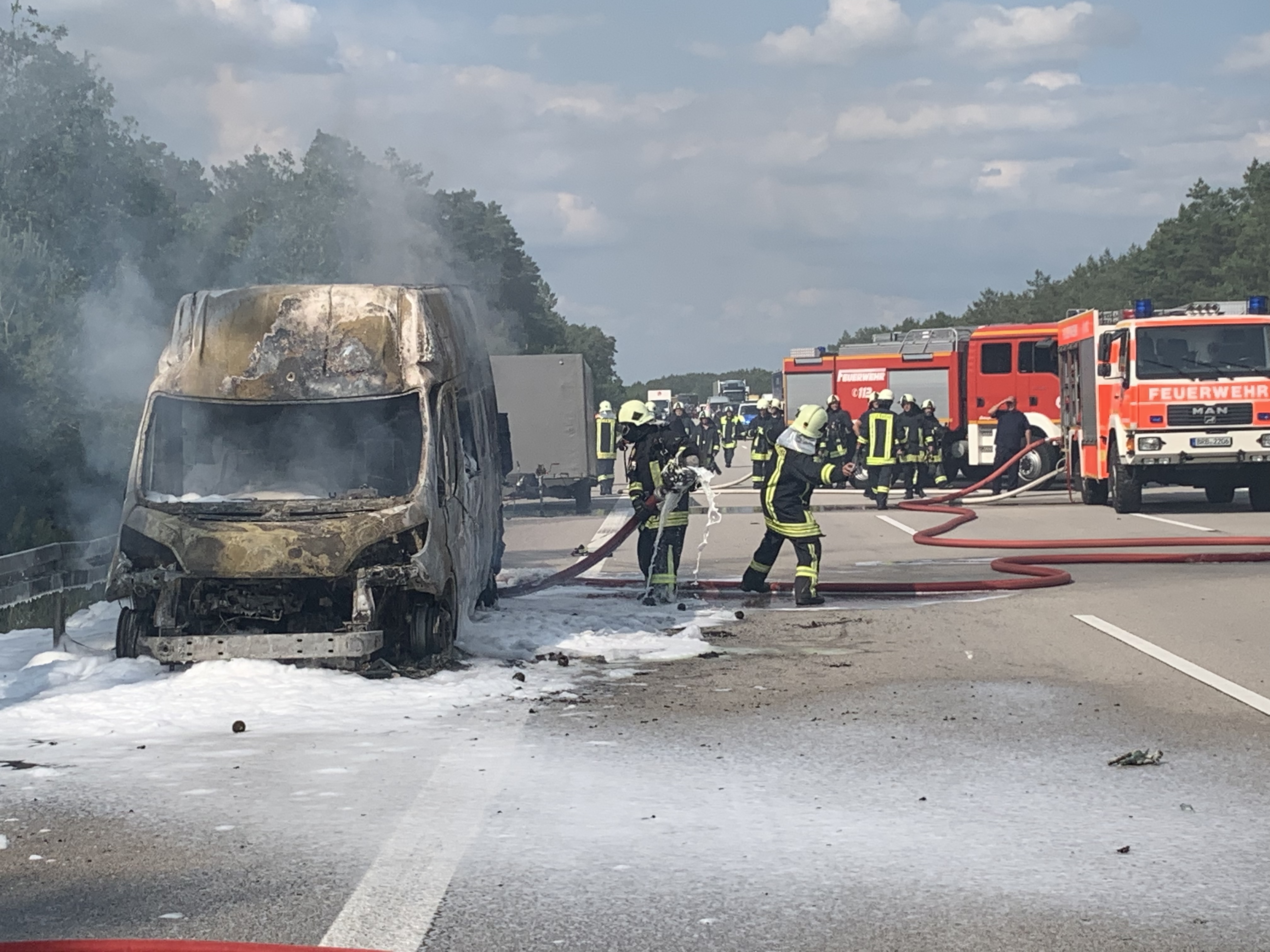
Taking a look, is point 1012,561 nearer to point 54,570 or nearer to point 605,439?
point 54,570

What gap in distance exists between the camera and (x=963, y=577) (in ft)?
49.9

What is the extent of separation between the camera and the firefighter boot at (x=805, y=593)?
13156 mm

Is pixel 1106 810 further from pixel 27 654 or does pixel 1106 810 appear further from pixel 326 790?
pixel 27 654

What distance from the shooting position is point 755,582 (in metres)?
13.8

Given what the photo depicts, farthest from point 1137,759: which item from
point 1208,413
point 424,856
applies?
point 1208,413

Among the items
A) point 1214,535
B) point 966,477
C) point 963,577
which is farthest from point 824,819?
point 966,477

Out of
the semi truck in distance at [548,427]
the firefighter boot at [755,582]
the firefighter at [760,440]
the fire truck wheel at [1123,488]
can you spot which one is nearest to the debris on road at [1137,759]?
the firefighter boot at [755,582]

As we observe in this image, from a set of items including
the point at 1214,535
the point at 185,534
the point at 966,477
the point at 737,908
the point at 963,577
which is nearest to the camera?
the point at 737,908

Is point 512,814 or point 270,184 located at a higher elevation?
point 270,184

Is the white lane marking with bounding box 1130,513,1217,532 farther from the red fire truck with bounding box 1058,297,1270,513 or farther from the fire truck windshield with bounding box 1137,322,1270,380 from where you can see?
the fire truck windshield with bounding box 1137,322,1270,380

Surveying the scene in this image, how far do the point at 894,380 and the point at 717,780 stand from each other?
94.9 ft

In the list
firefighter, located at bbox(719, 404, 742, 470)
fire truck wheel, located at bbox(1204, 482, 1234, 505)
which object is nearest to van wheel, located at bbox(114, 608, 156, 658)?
fire truck wheel, located at bbox(1204, 482, 1234, 505)

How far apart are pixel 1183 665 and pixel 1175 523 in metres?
12.6

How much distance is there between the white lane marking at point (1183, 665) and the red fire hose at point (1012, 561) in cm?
177
